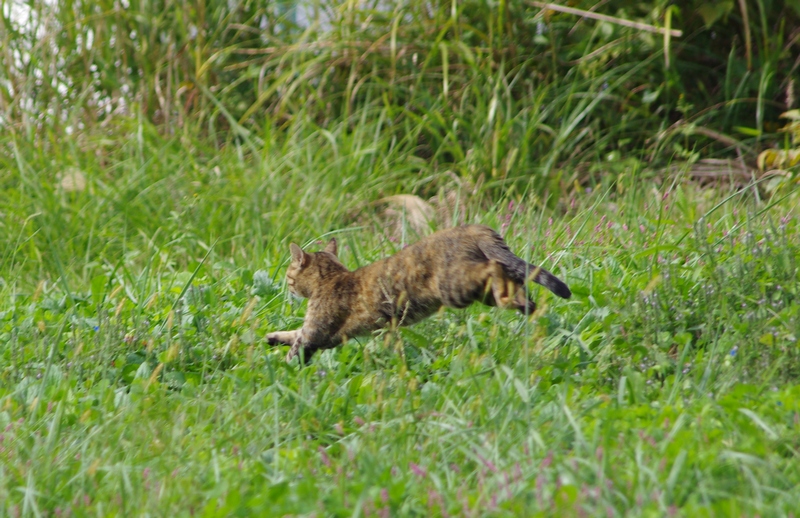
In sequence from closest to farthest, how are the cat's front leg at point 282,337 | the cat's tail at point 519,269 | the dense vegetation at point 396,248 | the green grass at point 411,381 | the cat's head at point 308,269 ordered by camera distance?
the green grass at point 411,381 < the dense vegetation at point 396,248 < the cat's tail at point 519,269 < the cat's front leg at point 282,337 < the cat's head at point 308,269

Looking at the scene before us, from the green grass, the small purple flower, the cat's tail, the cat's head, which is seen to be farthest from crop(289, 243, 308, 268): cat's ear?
the small purple flower

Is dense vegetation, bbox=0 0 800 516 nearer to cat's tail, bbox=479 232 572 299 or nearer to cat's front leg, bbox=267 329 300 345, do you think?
cat's front leg, bbox=267 329 300 345

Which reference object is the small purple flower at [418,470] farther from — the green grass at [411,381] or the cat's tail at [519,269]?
the cat's tail at [519,269]

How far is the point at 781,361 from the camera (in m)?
3.50

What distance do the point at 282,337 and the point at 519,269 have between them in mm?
1167

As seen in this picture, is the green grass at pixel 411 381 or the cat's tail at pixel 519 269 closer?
the green grass at pixel 411 381

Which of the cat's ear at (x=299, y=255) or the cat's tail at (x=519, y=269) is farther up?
the cat's tail at (x=519, y=269)

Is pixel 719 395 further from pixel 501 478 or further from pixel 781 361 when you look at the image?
pixel 501 478

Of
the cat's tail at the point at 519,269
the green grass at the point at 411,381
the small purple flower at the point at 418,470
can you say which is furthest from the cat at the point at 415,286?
the small purple flower at the point at 418,470

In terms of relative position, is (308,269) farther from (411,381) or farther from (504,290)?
(411,381)

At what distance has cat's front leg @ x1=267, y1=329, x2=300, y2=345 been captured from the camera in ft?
13.9

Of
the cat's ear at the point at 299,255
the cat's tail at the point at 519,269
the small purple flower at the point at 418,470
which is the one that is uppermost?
the cat's tail at the point at 519,269

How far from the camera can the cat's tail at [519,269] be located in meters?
3.70

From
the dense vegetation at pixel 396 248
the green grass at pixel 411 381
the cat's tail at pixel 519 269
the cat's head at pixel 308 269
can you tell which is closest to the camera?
the green grass at pixel 411 381
